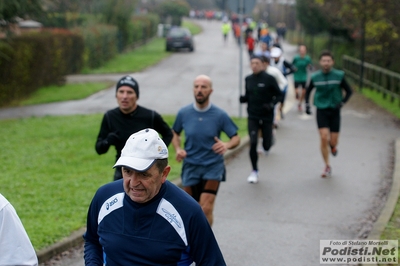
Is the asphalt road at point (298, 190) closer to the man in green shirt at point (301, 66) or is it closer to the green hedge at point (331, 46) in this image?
the man in green shirt at point (301, 66)

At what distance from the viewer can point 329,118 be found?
10.7 metres

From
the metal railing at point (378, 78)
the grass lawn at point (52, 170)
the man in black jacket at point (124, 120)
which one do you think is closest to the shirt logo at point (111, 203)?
the man in black jacket at point (124, 120)

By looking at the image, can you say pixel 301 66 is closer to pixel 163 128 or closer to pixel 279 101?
pixel 279 101

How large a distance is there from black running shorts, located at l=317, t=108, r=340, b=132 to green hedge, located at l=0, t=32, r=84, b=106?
36.1ft

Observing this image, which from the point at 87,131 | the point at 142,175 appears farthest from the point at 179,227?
the point at 87,131

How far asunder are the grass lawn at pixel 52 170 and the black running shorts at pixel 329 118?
2.50m

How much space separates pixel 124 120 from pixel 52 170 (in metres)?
4.79

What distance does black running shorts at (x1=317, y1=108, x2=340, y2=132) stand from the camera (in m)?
10.6

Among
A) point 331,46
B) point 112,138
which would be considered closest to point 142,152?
point 112,138

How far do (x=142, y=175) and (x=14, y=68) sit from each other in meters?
17.4

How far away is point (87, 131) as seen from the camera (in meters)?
14.9

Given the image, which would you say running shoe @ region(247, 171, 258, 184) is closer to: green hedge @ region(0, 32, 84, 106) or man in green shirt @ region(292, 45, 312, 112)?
man in green shirt @ region(292, 45, 312, 112)

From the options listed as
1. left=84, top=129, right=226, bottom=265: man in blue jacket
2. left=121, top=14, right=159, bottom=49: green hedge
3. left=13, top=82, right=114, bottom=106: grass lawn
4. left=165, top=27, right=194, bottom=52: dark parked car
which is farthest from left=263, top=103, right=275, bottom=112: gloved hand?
left=165, top=27, right=194, bottom=52: dark parked car

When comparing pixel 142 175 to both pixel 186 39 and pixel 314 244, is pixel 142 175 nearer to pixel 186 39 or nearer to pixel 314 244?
pixel 314 244
